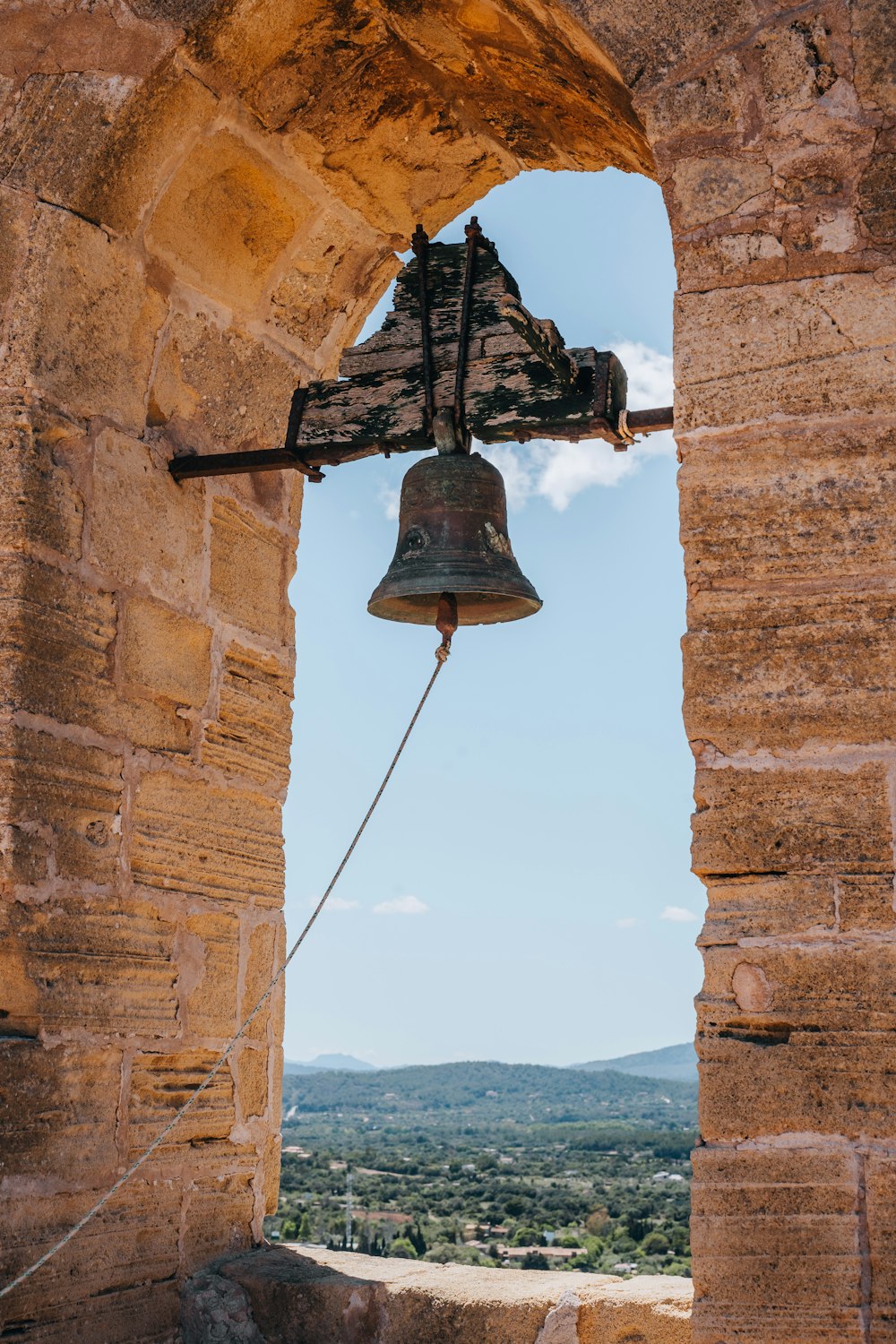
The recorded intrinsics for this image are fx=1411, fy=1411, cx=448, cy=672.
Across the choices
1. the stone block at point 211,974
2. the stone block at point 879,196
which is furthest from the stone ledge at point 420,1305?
the stone block at point 879,196

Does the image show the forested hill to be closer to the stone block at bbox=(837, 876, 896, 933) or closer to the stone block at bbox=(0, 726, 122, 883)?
the stone block at bbox=(0, 726, 122, 883)

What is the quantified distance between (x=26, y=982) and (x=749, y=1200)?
4.73 feet

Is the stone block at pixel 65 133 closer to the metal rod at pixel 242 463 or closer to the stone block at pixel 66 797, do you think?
the metal rod at pixel 242 463

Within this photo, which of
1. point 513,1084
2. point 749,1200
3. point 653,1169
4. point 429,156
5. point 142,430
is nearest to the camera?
point 749,1200

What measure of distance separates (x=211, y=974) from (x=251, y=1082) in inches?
13.0

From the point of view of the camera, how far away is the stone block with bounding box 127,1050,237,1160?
303cm

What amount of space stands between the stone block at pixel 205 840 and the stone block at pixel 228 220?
1.22 meters

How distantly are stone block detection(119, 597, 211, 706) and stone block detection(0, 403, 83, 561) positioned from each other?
0.25 m

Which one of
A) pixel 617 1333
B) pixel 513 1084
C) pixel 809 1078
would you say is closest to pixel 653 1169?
pixel 617 1333

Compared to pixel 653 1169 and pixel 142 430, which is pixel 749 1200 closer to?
pixel 142 430

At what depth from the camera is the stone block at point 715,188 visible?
2420 millimetres

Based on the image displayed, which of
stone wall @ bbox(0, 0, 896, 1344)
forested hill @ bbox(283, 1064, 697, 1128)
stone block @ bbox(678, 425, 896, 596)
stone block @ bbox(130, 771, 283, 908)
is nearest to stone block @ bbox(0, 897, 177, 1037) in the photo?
stone wall @ bbox(0, 0, 896, 1344)

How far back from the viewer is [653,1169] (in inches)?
491

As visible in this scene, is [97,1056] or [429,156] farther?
[429,156]
